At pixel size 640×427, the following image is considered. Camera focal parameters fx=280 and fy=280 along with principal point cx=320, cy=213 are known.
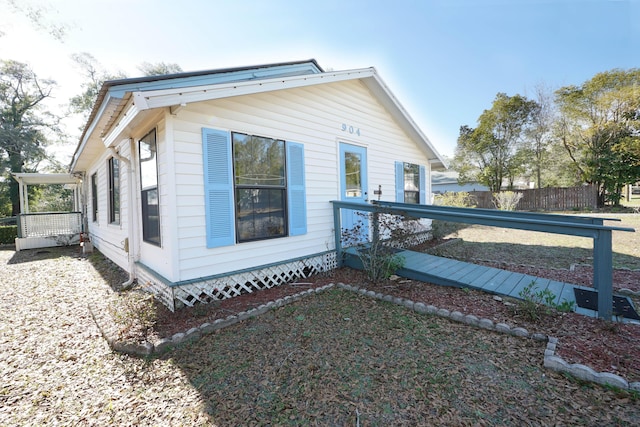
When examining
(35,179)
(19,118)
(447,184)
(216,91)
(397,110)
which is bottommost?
(35,179)

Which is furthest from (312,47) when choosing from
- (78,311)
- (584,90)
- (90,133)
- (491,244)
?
(584,90)

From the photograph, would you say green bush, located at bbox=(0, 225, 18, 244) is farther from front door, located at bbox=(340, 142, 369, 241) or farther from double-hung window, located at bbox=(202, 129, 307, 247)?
front door, located at bbox=(340, 142, 369, 241)

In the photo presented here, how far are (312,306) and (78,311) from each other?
3408mm

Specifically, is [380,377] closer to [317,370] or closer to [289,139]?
[317,370]

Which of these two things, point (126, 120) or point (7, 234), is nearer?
point (126, 120)

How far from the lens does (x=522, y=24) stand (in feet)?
29.1

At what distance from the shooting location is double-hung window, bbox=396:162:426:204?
782 cm

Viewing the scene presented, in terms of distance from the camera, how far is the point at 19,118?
18.2 metres

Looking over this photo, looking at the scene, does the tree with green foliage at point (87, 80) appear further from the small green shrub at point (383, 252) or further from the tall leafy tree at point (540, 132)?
the tall leafy tree at point (540, 132)

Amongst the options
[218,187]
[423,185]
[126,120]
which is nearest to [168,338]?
[218,187]

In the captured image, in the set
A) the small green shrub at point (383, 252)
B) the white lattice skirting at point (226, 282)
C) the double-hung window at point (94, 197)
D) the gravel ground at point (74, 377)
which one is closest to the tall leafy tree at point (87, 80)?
the double-hung window at point (94, 197)

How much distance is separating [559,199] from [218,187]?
68.2 ft

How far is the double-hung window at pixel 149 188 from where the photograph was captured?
4.16 metres

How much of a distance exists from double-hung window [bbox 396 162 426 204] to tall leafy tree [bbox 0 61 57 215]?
22735mm
